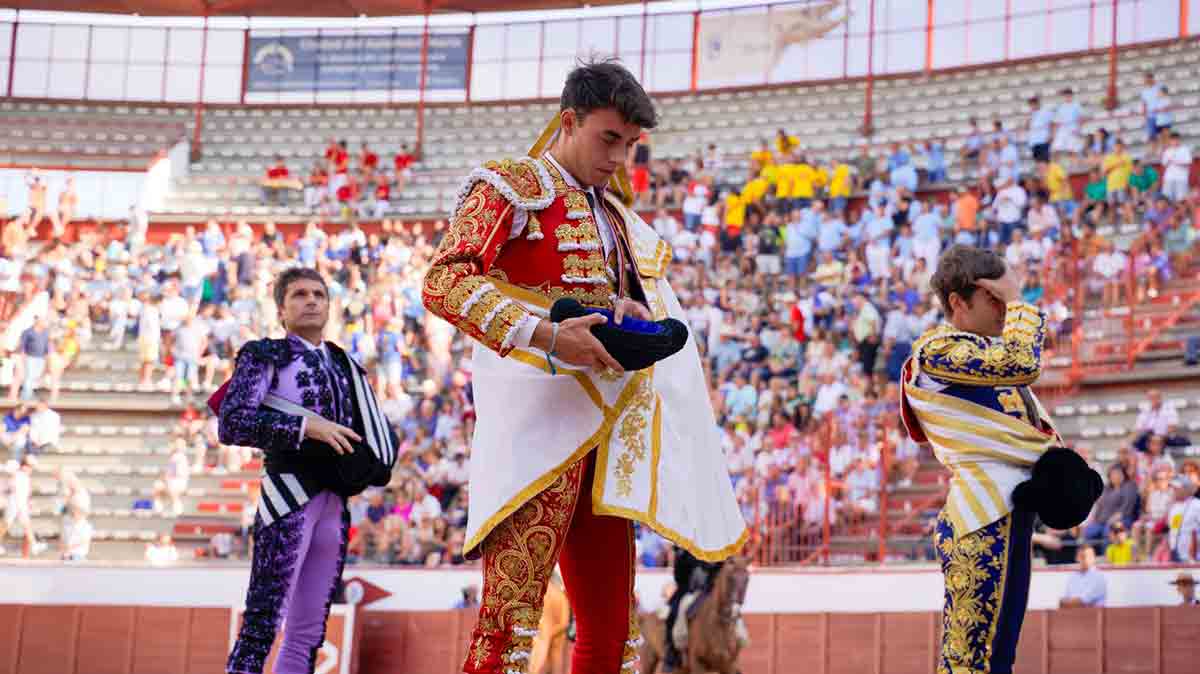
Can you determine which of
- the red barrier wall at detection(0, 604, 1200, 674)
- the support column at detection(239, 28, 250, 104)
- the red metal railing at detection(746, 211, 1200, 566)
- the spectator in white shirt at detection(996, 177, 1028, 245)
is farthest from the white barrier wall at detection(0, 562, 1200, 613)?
the support column at detection(239, 28, 250, 104)

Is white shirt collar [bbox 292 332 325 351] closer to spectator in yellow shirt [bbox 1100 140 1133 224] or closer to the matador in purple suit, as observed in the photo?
the matador in purple suit

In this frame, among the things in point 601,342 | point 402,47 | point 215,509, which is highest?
point 402,47

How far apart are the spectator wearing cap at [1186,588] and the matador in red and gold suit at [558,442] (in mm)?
6983

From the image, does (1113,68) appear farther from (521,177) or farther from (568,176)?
(521,177)

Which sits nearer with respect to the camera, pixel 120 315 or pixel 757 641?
pixel 757 641

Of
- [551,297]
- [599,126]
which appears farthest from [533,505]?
[599,126]

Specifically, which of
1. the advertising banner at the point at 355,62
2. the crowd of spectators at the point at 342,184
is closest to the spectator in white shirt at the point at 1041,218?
the crowd of spectators at the point at 342,184

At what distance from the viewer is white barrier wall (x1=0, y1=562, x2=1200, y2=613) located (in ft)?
35.2

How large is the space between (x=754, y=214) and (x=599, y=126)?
53.6ft

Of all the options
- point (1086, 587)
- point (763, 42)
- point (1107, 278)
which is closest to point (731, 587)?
point (1086, 587)

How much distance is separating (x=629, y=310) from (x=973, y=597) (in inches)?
58.5

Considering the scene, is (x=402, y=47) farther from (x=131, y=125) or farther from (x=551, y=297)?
(x=551, y=297)

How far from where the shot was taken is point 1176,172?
1667 cm

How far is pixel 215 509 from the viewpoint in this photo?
16.8m
